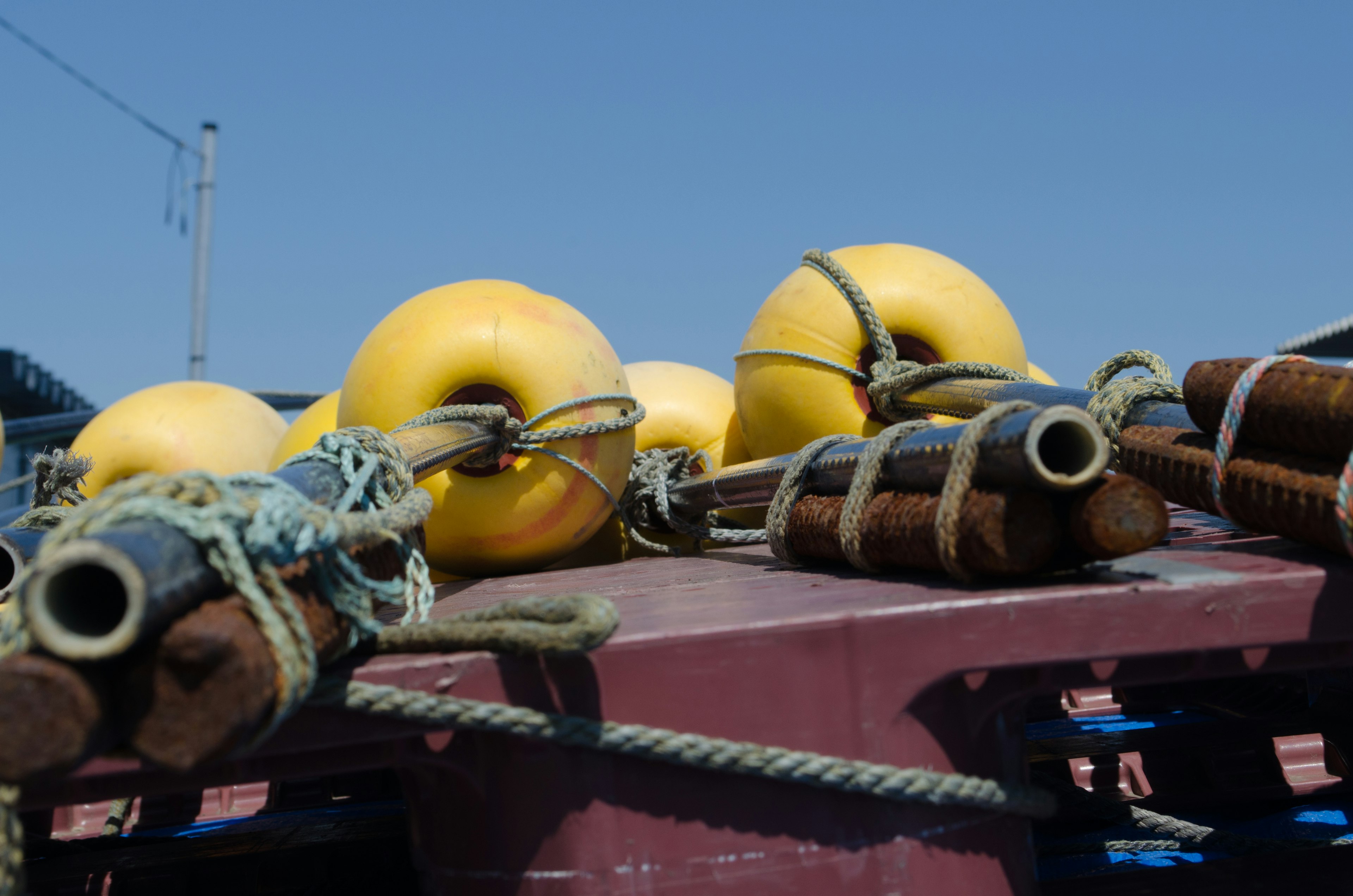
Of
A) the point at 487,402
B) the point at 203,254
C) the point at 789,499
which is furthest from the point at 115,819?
the point at 203,254

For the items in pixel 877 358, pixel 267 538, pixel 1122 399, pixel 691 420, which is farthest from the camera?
pixel 691 420

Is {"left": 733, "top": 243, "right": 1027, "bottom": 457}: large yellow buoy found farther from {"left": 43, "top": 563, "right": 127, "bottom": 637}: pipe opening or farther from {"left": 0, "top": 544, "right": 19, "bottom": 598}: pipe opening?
{"left": 43, "top": 563, "right": 127, "bottom": 637}: pipe opening

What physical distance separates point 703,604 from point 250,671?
2.84 ft

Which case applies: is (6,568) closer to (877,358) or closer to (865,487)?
(865,487)

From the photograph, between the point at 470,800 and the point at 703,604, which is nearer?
the point at 470,800

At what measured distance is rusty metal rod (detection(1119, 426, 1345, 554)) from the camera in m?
1.55

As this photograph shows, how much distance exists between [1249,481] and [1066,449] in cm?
43

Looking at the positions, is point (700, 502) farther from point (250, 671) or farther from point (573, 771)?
point (250, 671)

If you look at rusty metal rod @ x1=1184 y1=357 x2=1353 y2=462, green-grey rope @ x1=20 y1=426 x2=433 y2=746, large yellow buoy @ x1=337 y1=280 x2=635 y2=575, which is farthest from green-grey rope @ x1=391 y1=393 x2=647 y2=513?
rusty metal rod @ x1=1184 y1=357 x2=1353 y2=462

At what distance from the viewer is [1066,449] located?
60.9 inches

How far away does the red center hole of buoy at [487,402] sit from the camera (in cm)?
312

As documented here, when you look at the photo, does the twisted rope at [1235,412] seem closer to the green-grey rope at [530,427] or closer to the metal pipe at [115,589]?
the metal pipe at [115,589]

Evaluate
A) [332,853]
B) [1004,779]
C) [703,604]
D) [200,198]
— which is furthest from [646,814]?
[200,198]

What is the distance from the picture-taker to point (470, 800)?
5.02 ft
